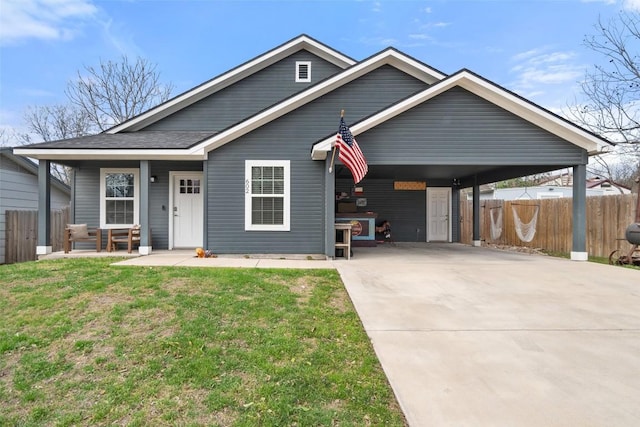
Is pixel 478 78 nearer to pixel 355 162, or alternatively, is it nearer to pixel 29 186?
pixel 355 162

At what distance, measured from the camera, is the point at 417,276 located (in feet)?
21.2

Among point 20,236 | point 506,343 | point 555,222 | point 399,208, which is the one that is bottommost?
point 506,343

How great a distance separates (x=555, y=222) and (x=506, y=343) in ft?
33.0

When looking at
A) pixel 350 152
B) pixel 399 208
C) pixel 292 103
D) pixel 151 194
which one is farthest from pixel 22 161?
pixel 399 208

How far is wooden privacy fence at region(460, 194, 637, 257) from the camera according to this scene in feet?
32.0

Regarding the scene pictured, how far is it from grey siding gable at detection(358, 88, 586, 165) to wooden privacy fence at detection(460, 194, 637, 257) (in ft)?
9.12

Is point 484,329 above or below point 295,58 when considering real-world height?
below

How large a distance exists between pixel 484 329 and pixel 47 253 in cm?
1005

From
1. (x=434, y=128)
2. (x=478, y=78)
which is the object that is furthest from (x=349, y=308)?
(x=478, y=78)

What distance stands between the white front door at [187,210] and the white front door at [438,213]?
831cm

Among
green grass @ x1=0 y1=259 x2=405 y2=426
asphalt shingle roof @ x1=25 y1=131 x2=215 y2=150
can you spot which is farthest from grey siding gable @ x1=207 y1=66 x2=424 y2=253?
green grass @ x1=0 y1=259 x2=405 y2=426

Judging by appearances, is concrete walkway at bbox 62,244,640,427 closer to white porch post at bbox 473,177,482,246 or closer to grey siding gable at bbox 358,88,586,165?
grey siding gable at bbox 358,88,586,165

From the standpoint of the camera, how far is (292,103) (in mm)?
8961

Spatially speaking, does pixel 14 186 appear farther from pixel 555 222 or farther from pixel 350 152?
pixel 555 222
